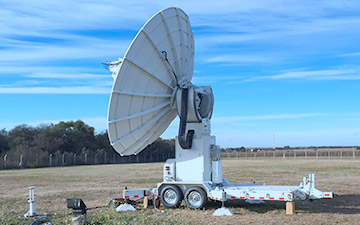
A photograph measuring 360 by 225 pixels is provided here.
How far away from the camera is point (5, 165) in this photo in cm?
5641

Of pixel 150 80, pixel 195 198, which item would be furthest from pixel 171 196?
pixel 150 80

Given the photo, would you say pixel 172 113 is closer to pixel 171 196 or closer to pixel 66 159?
pixel 171 196

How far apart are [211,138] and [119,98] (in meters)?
4.39

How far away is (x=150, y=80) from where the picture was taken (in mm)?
16016

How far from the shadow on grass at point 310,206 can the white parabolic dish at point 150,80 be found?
13.6 ft

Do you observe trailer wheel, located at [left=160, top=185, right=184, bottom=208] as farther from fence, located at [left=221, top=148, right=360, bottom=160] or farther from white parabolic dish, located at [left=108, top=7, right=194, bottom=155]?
fence, located at [left=221, top=148, right=360, bottom=160]

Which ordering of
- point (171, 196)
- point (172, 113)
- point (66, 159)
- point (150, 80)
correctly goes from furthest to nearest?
point (66, 159), point (172, 113), point (171, 196), point (150, 80)

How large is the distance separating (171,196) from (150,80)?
463 centimetres

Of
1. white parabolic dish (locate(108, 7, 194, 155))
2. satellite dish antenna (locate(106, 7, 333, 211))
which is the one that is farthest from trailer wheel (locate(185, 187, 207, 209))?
white parabolic dish (locate(108, 7, 194, 155))

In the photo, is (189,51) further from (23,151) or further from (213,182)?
(23,151)

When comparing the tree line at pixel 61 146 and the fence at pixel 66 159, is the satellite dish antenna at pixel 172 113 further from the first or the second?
the tree line at pixel 61 146

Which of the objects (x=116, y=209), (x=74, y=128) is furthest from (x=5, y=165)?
(x=116, y=209)

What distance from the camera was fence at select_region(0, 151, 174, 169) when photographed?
2327 inches

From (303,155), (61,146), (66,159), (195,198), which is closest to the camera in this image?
(195,198)
